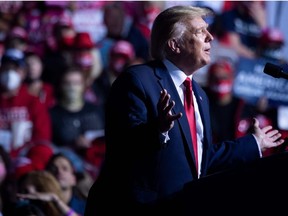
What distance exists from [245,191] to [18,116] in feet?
18.7

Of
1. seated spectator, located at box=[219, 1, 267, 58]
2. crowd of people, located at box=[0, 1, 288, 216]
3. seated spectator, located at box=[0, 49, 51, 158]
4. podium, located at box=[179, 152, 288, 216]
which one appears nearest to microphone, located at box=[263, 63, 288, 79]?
podium, located at box=[179, 152, 288, 216]

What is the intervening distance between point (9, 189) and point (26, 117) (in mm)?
1849

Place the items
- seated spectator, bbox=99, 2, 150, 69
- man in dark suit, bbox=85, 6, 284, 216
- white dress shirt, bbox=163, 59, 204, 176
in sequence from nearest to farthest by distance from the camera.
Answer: man in dark suit, bbox=85, 6, 284, 216, white dress shirt, bbox=163, 59, 204, 176, seated spectator, bbox=99, 2, 150, 69

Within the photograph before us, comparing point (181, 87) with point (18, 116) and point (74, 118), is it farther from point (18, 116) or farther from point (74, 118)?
point (74, 118)

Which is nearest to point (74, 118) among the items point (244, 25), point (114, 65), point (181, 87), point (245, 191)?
point (114, 65)

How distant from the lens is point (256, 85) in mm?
10883

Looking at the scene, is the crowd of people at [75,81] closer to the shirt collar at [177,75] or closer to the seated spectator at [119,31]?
the seated spectator at [119,31]

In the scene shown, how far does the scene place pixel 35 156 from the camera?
8703 mm

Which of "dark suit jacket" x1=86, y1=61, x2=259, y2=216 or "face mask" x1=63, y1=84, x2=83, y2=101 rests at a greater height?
"dark suit jacket" x1=86, y1=61, x2=259, y2=216

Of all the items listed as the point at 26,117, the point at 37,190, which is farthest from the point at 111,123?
the point at 26,117

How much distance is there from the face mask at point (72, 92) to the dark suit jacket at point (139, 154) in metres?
5.34

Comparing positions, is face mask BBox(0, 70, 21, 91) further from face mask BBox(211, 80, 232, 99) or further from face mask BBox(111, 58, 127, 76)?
face mask BBox(211, 80, 232, 99)

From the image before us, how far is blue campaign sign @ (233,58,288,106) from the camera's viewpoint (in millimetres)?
10789

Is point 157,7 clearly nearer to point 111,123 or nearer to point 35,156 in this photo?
point 35,156
